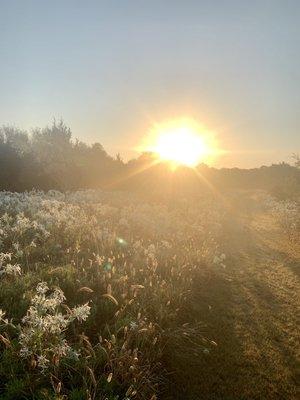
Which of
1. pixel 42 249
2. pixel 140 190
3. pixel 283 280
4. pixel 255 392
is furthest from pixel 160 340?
pixel 140 190

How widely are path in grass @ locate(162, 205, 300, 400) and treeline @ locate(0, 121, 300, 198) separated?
40.8 feet

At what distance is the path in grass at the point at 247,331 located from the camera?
6.55m

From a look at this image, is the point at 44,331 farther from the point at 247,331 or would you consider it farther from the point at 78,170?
the point at 78,170

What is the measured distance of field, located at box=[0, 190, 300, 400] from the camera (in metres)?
5.70

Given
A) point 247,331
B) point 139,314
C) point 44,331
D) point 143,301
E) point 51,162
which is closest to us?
point 44,331

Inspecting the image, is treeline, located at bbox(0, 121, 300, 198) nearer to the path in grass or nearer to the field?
the field

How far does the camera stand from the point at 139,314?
6449 mm

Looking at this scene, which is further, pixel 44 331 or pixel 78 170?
pixel 78 170

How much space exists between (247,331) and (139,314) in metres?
2.98

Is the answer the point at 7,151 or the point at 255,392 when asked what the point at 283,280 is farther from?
the point at 7,151

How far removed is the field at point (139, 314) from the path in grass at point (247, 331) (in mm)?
24

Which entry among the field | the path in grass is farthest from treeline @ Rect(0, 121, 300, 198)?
the path in grass

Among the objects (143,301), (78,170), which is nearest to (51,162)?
(78,170)

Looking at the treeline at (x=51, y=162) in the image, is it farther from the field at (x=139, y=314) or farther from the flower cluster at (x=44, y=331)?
the flower cluster at (x=44, y=331)
